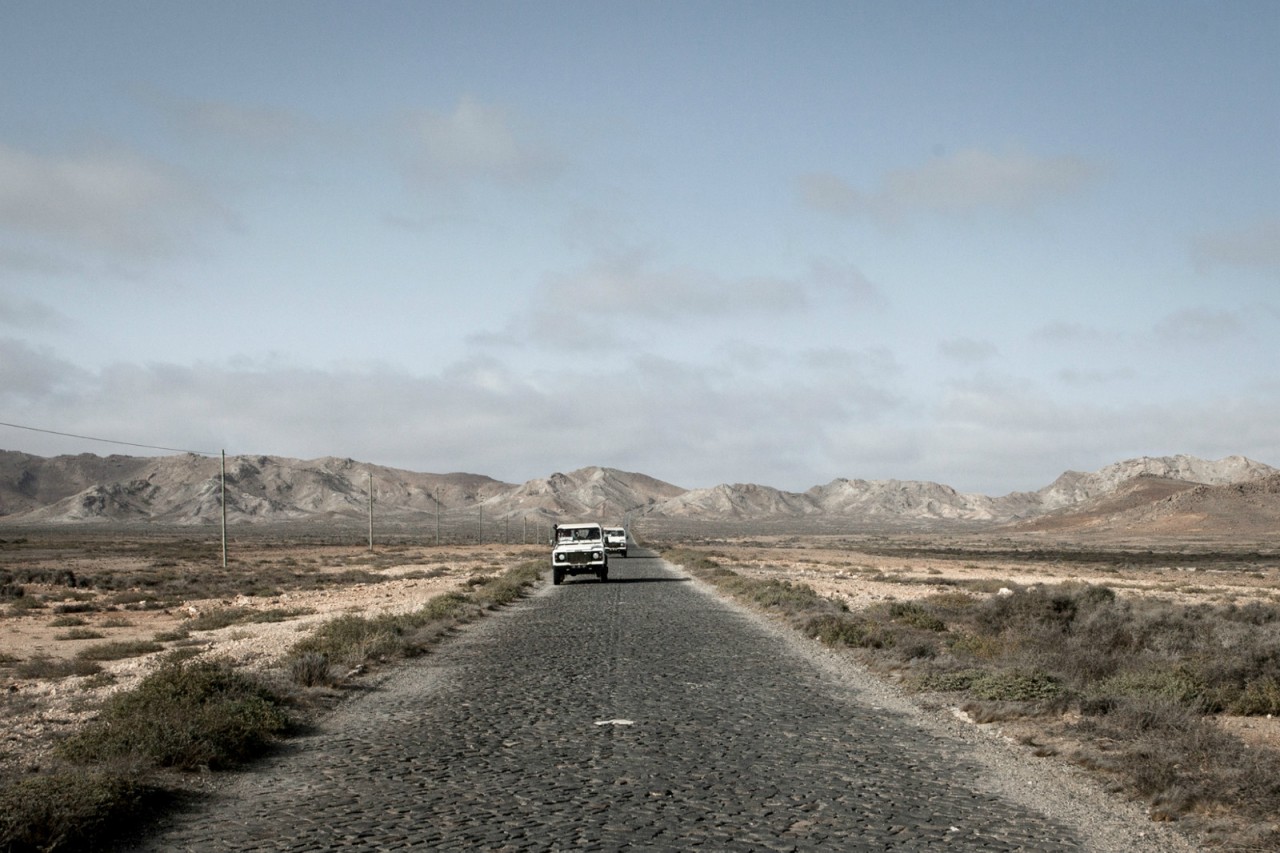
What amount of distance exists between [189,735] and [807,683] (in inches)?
331

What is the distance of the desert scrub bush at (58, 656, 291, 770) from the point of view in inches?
371

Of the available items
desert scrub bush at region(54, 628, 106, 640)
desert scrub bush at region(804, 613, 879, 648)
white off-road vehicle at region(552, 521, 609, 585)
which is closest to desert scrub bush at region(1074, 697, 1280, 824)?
desert scrub bush at region(804, 613, 879, 648)

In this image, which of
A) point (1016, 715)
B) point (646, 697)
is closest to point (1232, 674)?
point (1016, 715)

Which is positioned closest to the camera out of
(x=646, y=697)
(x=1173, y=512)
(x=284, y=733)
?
(x=284, y=733)

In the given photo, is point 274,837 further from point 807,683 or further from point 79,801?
point 807,683

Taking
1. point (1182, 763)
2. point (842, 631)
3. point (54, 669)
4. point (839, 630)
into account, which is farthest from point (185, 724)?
point (839, 630)

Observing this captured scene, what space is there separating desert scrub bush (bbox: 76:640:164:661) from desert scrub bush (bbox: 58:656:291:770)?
28.8 ft

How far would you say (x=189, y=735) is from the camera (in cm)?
967

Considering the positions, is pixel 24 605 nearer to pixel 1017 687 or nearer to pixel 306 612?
pixel 306 612

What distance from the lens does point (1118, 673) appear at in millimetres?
14820

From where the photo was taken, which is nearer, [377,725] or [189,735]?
[189,735]

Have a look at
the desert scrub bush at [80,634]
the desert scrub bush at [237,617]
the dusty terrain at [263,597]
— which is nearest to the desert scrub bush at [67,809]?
the dusty terrain at [263,597]

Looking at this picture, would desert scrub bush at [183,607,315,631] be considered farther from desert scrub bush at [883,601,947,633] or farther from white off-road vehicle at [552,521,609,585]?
desert scrub bush at [883,601,947,633]

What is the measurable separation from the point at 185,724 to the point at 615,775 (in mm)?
4424
